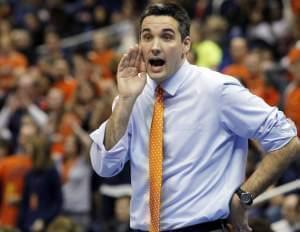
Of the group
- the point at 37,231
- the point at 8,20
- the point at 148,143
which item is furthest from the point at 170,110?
the point at 8,20

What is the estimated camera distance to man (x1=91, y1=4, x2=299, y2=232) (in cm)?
449

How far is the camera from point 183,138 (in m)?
4.58

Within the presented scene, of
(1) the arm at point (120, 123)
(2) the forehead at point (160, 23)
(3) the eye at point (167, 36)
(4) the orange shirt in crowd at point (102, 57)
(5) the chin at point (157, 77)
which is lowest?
(4) the orange shirt in crowd at point (102, 57)

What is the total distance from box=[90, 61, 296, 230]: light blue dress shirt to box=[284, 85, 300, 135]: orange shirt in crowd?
12.2 ft

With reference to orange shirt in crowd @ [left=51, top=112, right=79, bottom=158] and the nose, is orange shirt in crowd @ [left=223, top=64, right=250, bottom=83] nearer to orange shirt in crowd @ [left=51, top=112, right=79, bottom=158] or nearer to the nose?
orange shirt in crowd @ [left=51, top=112, right=79, bottom=158]

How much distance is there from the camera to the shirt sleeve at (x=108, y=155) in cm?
462

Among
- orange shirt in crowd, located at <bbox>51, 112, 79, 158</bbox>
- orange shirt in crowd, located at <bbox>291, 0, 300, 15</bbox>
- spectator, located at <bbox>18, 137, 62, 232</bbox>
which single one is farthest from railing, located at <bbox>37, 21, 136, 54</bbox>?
spectator, located at <bbox>18, 137, 62, 232</bbox>

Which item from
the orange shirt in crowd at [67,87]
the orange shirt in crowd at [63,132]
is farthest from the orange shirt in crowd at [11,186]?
the orange shirt in crowd at [67,87]

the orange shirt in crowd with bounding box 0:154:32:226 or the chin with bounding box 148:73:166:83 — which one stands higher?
the chin with bounding box 148:73:166:83

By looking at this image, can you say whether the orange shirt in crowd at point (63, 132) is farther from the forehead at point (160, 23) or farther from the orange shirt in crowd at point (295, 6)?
the forehead at point (160, 23)

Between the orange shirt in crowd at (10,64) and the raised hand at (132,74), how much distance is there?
325 inches

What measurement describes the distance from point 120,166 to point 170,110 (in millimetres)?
354

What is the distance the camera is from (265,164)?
4.49 metres

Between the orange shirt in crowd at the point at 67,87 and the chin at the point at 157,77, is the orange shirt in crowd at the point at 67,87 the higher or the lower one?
the lower one
